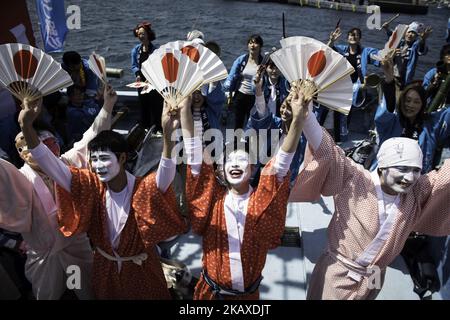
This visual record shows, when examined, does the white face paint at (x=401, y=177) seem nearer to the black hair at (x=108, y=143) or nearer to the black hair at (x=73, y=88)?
the black hair at (x=108, y=143)

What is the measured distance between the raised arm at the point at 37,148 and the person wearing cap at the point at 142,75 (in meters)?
3.27

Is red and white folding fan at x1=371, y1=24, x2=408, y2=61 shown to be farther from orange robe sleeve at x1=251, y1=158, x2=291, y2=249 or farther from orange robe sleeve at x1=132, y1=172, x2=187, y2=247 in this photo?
orange robe sleeve at x1=132, y1=172, x2=187, y2=247

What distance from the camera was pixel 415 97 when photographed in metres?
2.91

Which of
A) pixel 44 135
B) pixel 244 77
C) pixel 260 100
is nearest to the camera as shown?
pixel 44 135

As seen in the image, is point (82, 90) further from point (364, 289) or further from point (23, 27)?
point (364, 289)

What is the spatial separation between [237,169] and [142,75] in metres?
3.59

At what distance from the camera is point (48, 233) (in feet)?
8.13

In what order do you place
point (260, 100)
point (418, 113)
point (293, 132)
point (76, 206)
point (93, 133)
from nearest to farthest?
1. point (293, 132)
2. point (76, 206)
3. point (93, 133)
4. point (418, 113)
5. point (260, 100)

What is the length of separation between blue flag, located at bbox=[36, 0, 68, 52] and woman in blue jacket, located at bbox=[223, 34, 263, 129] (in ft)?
7.76

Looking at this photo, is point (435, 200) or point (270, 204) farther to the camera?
point (435, 200)

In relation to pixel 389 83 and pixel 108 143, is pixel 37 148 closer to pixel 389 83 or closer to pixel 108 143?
pixel 108 143

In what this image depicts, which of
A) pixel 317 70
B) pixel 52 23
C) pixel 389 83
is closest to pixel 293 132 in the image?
pixel 317 70

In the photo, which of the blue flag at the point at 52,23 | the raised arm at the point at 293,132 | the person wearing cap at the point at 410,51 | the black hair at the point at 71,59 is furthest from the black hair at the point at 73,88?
the person wearing cap at the point at 410,51

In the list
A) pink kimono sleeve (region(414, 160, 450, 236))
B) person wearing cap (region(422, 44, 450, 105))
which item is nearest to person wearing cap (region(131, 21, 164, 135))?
person wearing cap (region(422, 44, 450, 105))
